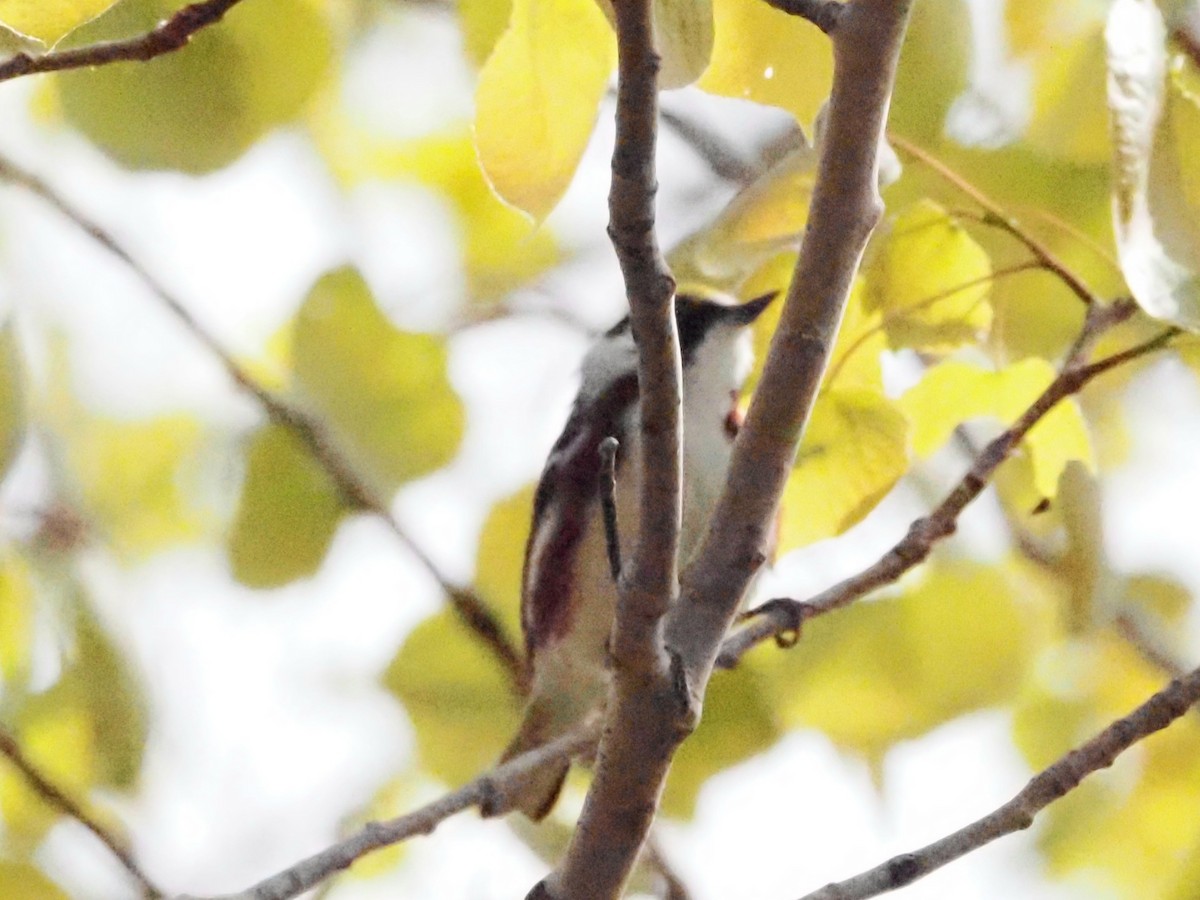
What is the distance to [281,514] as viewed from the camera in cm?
118

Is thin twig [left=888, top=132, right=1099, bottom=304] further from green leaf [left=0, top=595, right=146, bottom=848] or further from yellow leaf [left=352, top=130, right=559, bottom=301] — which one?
green leaf [left=0, top=595, right=146, bottom=848]

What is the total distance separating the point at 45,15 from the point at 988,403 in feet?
2.42

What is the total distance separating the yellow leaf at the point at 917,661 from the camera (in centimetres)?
117

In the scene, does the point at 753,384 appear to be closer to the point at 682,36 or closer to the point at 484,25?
the point at 484,25

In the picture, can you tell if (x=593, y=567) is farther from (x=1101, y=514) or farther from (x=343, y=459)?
(x=1101, y=514)

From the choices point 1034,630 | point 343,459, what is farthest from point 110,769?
point 1034,630

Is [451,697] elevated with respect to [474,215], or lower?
lower

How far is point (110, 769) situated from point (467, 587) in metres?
0.35

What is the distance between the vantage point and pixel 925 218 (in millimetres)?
989

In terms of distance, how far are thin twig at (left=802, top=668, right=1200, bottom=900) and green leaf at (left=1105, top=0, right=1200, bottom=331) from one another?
0.23 m

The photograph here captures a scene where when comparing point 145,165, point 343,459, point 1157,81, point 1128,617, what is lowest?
point 1128,617

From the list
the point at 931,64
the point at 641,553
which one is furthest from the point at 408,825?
the point at 931,64

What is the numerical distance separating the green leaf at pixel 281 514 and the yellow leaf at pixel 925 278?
50 centimetres

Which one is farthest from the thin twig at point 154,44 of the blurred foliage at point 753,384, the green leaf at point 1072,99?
the green leaf at point 1072,99
